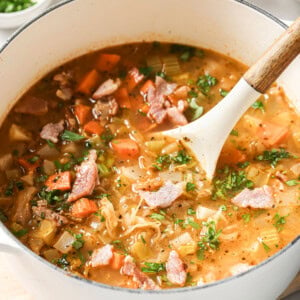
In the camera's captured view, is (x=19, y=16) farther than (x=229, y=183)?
Yes

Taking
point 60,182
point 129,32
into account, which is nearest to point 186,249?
point 60,182

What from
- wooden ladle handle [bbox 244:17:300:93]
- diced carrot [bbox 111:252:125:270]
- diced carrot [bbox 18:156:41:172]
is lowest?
diced carrot [bbox 18:156:41:172]

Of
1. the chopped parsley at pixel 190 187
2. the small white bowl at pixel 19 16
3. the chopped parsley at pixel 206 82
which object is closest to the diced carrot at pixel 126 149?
the chopped parsley at pixel 190 187

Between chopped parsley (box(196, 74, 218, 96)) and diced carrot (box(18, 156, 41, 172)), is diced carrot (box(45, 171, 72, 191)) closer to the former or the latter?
diced carrot (box(18, 156, 41, 172))

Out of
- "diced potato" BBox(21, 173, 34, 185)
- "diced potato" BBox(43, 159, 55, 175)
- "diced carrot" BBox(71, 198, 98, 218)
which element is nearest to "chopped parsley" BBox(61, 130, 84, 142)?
"diced potato" BBox(43, 159, 55, 175)

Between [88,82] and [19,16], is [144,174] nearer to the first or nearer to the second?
[88,82]

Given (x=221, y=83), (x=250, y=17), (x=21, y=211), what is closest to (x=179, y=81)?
(x=221, y=83)
